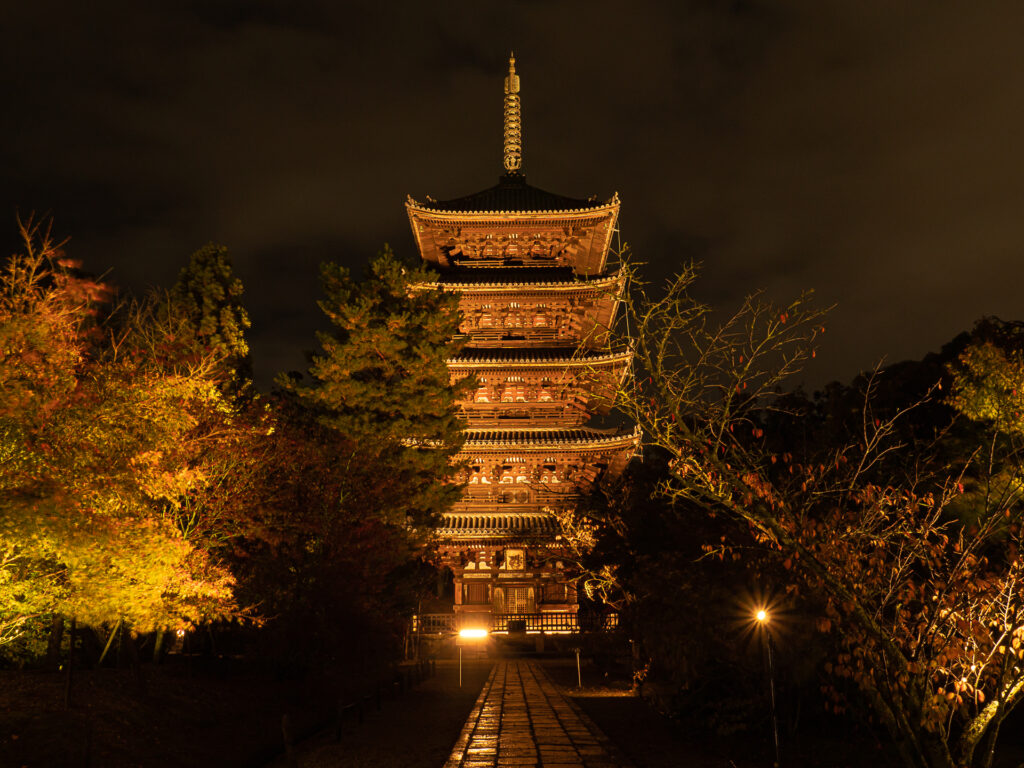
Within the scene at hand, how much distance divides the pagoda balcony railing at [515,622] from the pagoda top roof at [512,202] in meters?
16.9

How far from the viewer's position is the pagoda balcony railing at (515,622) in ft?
99.2

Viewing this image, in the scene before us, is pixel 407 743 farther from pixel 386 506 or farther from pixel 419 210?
pixel 419 210

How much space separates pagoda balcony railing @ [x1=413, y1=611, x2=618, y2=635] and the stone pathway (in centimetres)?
978

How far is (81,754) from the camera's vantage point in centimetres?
1045

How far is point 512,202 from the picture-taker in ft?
115

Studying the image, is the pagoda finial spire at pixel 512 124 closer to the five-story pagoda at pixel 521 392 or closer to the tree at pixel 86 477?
the five-story pagoda at pixel 521 392

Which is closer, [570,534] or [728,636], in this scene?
[728,636]

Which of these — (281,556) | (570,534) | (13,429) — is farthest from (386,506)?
(13,429)

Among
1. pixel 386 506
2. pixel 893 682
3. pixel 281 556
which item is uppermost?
pixel 386 506

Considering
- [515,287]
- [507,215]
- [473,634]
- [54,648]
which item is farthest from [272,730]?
[507,215]

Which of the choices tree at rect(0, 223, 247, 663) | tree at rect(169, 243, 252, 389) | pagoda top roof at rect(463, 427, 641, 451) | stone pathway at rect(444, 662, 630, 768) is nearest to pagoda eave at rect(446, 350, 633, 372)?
pagoda top roof at rect(463, 427, 641, 451)

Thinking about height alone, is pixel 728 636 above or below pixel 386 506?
below

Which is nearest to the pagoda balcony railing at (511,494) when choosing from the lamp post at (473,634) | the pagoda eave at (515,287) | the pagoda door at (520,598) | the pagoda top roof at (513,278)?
the pagoda door at (520,598)

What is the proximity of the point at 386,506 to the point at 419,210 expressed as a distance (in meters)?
15.9
